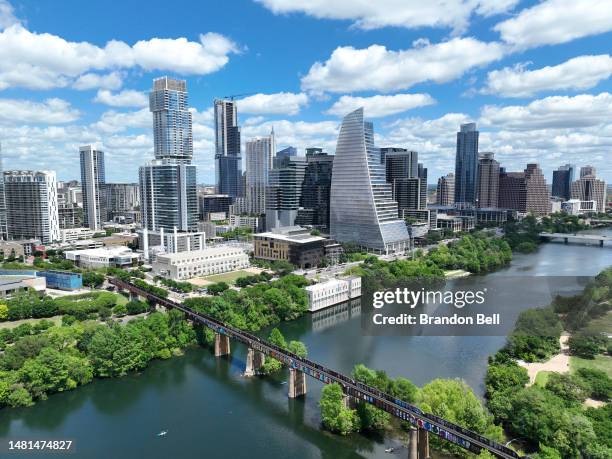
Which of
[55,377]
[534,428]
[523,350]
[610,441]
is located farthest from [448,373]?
[55,377]

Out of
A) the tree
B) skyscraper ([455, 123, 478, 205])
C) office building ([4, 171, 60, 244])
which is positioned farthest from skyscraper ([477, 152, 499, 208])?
the tree

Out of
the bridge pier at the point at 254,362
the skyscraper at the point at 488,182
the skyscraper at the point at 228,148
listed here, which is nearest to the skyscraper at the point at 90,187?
the skyscraper at the point at 228,148

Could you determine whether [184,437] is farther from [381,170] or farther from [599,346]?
[381,170]

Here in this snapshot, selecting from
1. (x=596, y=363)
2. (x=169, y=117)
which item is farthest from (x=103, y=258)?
(x=596, y=363)

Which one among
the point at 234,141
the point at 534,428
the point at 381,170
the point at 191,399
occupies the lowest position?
the point at 191,399

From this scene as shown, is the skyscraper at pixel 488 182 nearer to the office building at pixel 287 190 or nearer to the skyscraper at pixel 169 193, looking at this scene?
the office building at pixel 287 190

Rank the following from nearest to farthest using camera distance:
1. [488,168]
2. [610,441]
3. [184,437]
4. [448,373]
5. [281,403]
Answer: [610,441]
[184,437]
[281,403]
[448,373]
[488,168]
